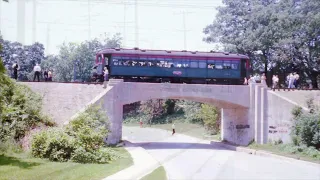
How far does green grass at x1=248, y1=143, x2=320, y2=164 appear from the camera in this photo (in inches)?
842

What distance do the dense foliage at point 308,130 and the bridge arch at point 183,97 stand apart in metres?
6.64

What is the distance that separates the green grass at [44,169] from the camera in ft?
39.2

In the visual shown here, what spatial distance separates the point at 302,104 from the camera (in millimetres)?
29047

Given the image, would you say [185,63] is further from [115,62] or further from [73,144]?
[73,144]

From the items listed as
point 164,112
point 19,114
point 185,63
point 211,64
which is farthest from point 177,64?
point 164,112

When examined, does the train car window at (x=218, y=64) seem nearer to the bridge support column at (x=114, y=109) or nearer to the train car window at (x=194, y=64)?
the train car window at (x=194, y=64)

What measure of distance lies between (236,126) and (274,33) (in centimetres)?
1310

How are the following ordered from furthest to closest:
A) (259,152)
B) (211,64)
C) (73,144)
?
1. (211,64)
2. (259,152)
3. (73,144)

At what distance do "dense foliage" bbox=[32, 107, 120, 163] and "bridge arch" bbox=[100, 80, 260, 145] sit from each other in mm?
8525

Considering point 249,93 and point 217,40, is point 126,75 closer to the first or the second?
point 249,93

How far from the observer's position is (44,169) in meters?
13.4

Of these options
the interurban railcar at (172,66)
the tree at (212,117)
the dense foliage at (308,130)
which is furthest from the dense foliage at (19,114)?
the tree at (212,117)

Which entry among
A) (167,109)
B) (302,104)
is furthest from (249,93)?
(167,109)

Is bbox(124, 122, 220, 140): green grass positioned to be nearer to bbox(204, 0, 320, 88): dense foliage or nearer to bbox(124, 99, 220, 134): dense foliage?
bbox(124, 99, 220, 134): dense foliage
